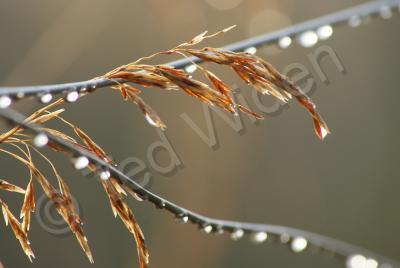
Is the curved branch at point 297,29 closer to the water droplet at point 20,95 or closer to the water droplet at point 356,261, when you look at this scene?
the water droplet at point 20,95

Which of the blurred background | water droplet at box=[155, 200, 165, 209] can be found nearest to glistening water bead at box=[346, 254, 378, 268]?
water droplet at box=[155, 200, 165, 209]

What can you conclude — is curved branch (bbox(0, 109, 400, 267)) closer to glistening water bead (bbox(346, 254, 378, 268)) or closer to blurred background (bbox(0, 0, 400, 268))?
glistening water bead (bbox(346, 254, 378, 268))

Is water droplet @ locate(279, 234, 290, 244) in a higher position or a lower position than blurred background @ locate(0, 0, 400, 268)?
lower

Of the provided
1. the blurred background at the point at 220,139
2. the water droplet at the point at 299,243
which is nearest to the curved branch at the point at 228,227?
the water droplet at the point at 299,243

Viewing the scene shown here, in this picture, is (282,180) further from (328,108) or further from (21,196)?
(21,196)

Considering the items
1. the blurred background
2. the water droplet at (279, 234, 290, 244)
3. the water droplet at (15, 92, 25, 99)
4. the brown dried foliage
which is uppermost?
the blurred background
